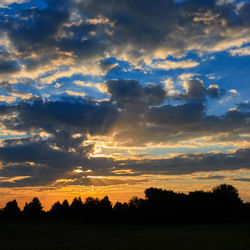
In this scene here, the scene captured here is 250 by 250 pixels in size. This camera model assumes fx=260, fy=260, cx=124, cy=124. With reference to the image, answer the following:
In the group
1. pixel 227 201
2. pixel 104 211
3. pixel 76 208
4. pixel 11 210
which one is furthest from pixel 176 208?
pixel 11 210

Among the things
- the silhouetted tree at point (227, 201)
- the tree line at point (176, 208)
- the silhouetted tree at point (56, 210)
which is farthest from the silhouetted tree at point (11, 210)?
the silhouetted tree at point (227, 201)

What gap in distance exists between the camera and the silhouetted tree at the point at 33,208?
156m

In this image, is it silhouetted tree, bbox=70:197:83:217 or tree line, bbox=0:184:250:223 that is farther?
silhouetted tree, bbox=70:197:83:217

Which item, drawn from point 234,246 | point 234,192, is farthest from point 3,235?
point 234,192

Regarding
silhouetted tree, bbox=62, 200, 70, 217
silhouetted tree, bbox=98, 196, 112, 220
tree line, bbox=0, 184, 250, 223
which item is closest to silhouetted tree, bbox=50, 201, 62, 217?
silhouetted tree, bbox=62, 200, 70, 217

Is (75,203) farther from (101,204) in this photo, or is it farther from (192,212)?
(192,212)

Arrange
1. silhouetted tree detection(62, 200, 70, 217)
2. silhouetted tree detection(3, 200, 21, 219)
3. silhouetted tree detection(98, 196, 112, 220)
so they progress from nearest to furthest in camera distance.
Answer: silhouetted tree detection(98, 196, 112, 220) → silhouetted tree detection(3, 200, 21, 219) → silhouetted tree detection(62, 200, 70, 217)

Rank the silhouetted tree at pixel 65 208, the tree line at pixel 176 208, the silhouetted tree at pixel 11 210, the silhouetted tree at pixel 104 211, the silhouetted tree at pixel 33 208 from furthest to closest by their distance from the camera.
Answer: the silhouetted tree at pixel 65 208
the silhouetted tree at pixel 33 208
the silhouetted tree at pixel 11 210
the silhouetted tree at pixel 104 211
the tree line at pixel 176 208

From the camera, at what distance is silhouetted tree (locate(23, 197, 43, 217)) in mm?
156500

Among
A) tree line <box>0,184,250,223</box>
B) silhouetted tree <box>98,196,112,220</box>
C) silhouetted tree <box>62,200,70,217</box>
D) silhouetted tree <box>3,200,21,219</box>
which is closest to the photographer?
tree line <box>0,184,250,223</box>

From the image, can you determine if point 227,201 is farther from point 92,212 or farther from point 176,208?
point 92,212

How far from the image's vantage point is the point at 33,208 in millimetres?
157750

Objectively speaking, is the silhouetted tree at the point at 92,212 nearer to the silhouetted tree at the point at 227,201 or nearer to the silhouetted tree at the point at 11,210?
the silhouetted tree at the point at 11,210

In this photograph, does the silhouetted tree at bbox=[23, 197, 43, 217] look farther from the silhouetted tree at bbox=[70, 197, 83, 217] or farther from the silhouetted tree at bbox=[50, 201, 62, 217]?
the silhouetted tree at bbox=[70, 197, 83, 217]
